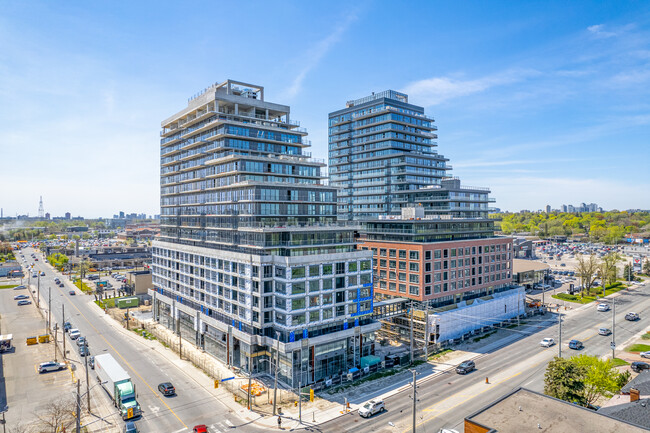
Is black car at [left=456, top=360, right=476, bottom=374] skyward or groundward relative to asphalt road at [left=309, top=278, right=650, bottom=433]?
skyward

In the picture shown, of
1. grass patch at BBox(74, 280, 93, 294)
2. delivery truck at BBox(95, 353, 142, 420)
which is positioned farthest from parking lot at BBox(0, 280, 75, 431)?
grass patch at BBox(74, 280, 93, 294)

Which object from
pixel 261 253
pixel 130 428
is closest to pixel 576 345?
pixel 261 253

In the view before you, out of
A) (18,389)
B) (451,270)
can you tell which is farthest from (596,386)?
(18,389)

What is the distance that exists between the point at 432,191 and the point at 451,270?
23.2 m

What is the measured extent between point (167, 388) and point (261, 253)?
25.0m

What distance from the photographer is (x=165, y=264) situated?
97875 mm

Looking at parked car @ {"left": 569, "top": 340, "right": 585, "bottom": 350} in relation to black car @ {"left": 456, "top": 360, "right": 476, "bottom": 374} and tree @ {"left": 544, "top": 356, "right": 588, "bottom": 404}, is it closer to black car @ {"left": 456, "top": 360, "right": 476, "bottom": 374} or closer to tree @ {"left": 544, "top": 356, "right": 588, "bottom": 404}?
black car @ {"left": 456, "top": 360, "right": 476, "bottom": 374}

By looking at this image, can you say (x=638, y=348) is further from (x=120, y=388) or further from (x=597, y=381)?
(x=120, y=388)

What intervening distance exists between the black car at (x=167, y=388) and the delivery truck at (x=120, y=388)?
5058 millimetres

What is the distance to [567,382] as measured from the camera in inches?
1848

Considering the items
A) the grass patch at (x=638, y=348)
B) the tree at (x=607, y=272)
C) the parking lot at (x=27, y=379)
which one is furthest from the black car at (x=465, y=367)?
the tree at (x=607, y=272)

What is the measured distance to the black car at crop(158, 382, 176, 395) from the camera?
57.8 meters

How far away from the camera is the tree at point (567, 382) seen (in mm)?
46688

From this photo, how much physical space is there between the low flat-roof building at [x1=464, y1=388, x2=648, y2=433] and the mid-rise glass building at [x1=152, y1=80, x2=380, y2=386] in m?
30.9
